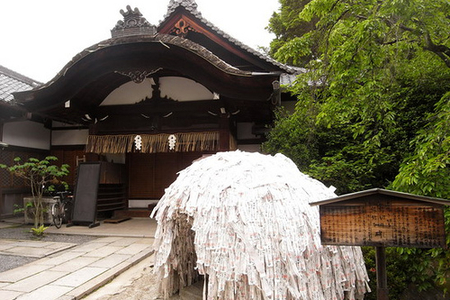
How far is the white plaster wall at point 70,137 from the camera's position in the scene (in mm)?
12094

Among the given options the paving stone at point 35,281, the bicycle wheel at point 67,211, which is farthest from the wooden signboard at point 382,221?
the bicycle wheel at point 67,211

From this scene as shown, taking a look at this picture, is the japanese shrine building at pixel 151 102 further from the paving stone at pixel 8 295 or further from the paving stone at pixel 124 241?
the paving stone at pixel 8 295

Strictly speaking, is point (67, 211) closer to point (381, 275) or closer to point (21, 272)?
point (21, 272)

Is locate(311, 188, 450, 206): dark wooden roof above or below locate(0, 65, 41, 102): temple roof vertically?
below

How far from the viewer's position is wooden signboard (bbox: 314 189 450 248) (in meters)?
2.55

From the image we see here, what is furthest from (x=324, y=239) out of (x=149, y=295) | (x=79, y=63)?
(x=79, y=63)

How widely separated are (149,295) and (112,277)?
1.27 m

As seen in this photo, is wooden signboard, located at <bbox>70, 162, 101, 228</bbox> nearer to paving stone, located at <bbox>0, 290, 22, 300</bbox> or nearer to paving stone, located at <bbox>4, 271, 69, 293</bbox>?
paving stone, located at <bbox>4, 271, 69, 293</bbox>

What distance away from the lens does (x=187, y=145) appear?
9188 mm

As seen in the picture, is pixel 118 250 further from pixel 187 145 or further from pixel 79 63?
pixel 79 63

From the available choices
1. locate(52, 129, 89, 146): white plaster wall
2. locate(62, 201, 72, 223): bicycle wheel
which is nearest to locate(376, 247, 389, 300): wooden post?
locate(62, 201, 72, 223): bicycle wheel

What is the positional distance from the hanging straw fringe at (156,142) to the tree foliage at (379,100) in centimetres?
218

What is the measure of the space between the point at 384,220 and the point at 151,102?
8.34 meters

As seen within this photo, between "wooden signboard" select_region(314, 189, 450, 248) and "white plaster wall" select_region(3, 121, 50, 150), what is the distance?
11997mm
